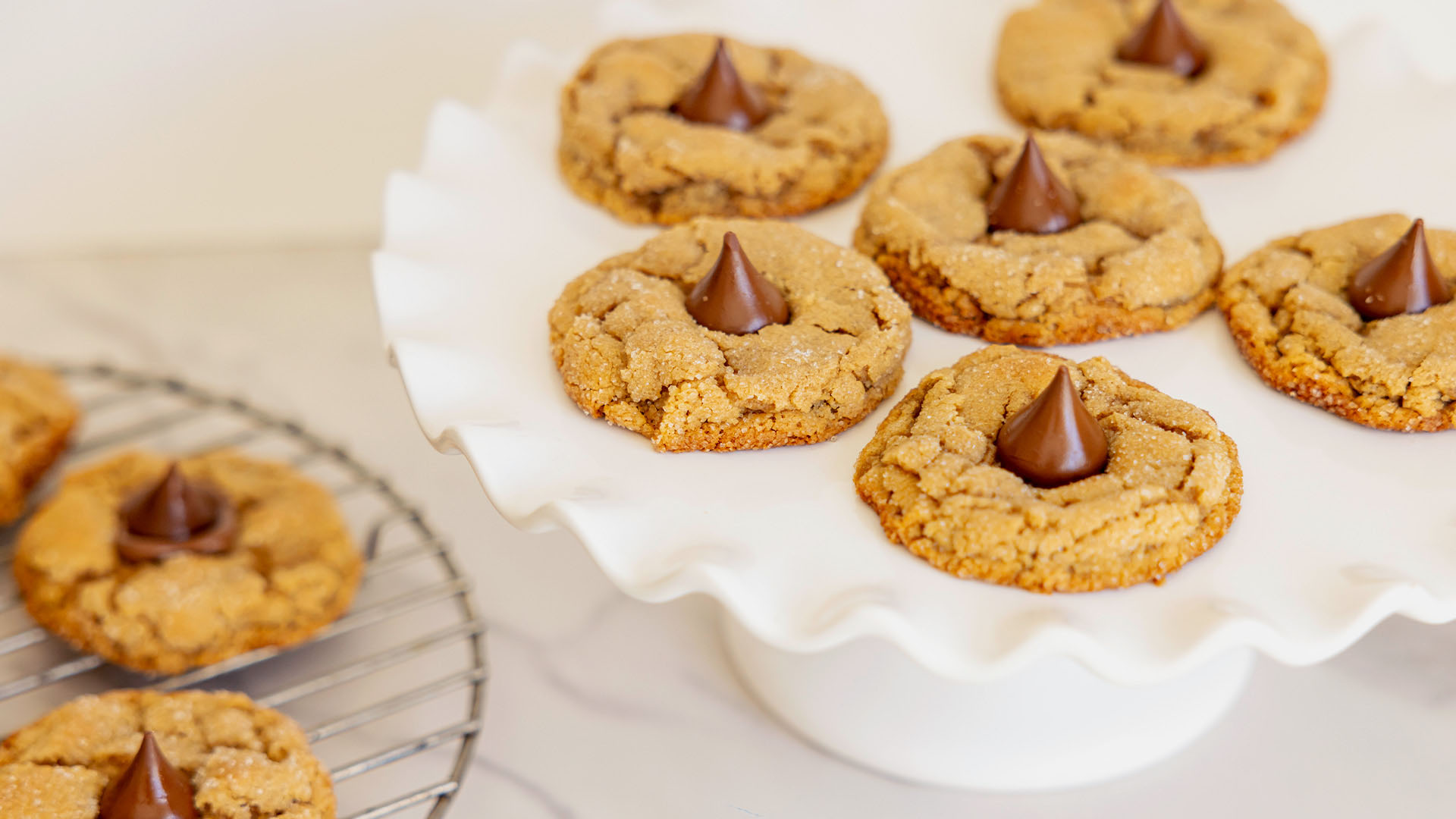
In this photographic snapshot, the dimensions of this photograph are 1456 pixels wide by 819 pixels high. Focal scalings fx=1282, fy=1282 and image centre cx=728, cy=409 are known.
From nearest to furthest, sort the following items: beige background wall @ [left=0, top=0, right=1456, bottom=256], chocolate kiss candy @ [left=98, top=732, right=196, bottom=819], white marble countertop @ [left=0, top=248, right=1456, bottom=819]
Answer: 1. chocolate kiss candy @ [left=98, top=732, right=196, bottom=819]
2. white marble countertop @ [left=0, top=248, right=1456, bottom=819]
3. beige background wall @ [left=0, top=0, right=1456, bottom=256]

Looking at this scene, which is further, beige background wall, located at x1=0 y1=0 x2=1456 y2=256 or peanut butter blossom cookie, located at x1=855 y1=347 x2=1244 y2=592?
beige background wall, located at x1=0 y1=0 x2=1456 y2=256

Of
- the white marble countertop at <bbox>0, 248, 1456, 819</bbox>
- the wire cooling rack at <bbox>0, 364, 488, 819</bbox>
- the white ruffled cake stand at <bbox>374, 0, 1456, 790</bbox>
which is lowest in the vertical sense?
the white marble countertop at <bbox>0, 248, 1456, 819</bbox>

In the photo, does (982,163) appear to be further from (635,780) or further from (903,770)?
(635,780)

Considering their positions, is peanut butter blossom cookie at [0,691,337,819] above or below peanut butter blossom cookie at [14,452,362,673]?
above

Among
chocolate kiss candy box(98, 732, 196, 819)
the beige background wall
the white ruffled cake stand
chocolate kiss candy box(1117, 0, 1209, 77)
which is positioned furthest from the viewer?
the beige background wall

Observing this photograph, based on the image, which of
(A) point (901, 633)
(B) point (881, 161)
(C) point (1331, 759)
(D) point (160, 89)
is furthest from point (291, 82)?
(C) point (1331, 759)

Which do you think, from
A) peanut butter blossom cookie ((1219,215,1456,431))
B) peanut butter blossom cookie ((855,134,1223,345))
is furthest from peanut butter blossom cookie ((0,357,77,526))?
peanut butter blossom cookie ((1219,215,1456,431))

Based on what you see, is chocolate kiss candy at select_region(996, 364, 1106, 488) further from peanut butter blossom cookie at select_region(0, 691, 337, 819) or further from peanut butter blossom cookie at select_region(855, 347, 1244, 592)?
peanut butter blossom cookie at select_region(0, 691, 337, 819)
